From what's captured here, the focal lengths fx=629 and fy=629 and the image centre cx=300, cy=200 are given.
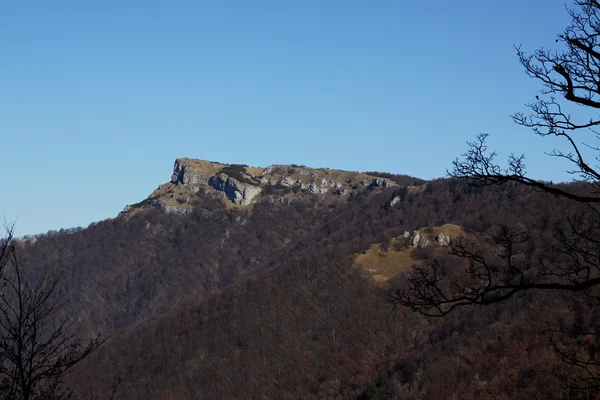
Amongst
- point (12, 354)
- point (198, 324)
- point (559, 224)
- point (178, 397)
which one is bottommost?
point (178, 397)

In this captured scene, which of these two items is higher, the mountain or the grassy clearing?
the grassy clearing

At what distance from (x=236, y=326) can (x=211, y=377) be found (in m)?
18.1

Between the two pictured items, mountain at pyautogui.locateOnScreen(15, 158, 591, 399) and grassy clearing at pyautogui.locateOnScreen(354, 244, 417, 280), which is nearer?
mountain at pyautogui.locateOnScreen(15, 158, 591, 399)

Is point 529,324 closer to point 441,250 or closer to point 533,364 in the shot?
point 533,364

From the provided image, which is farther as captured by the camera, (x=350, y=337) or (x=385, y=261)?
(x=385, y=261)

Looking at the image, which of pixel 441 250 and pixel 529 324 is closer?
pixel 529 324

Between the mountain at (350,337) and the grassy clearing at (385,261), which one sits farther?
the grassy clearing at (385,261)

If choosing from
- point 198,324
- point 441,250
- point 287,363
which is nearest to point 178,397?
point 287,363

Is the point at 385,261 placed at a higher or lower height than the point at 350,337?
higher

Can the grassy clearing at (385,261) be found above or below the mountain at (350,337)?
above

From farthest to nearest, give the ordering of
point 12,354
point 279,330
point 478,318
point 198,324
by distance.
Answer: point 198,324 → point 279,330 → point 478,318 → point 12,354

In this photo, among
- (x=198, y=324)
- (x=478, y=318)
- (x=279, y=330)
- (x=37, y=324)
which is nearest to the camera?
(x=37, y=324)

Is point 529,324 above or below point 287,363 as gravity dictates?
above

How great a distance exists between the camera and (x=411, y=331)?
11331cm
